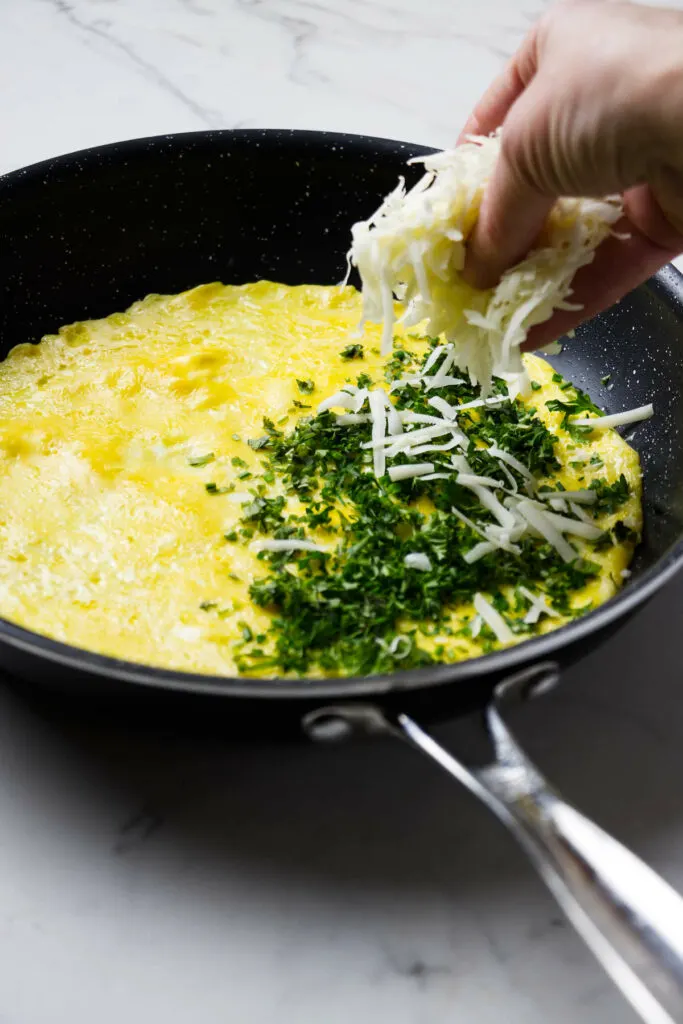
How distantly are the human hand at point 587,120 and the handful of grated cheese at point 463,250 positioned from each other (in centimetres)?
6

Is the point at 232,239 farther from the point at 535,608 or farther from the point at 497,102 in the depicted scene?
the point at 535,608

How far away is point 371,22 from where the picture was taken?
4426mm

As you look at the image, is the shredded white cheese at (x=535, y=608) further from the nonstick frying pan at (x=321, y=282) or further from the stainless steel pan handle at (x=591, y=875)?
the stainless steel pan handle at (x=591, y=875)

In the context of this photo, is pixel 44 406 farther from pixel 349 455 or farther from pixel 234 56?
pixel 234 56

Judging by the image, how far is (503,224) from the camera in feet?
6.39

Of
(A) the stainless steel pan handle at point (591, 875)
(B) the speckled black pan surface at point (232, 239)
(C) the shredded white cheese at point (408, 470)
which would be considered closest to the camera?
(A) the stainless steel pan handle at point (591, 875)

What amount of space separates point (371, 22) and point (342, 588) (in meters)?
3.16

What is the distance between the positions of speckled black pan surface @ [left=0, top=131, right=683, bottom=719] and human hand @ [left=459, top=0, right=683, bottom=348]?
2.20 ft

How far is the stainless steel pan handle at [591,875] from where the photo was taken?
4.56ft

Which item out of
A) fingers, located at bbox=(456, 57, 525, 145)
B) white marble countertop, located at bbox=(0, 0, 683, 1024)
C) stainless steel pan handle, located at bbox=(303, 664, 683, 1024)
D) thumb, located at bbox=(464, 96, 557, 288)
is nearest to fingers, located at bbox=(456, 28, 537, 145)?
fingers, located at bbox=(456, 57, 525, 145)

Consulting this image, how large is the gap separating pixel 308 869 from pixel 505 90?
1.53 metres

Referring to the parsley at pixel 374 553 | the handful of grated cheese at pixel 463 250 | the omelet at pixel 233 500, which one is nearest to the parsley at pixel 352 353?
the omelet at pixel 233 500

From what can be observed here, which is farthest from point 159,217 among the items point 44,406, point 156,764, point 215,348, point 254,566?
point 156,764

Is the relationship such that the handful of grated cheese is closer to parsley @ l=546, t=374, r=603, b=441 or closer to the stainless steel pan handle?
parsley @ l=546, t=374, r=603, b=441
